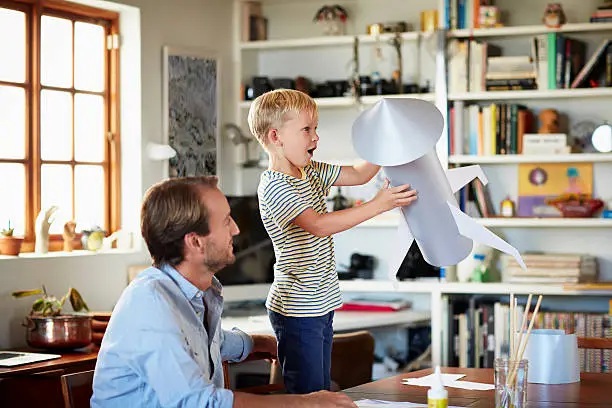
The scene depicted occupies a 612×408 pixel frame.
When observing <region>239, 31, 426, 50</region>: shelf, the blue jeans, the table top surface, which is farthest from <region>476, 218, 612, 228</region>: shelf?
the blue jeans

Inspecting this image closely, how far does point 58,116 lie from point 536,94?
2.25 meters

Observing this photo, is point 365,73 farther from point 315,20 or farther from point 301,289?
point 301,289

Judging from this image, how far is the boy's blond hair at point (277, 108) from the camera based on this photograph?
8.65 feet

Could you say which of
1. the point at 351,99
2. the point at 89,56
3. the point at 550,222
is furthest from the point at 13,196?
the point at 550,222

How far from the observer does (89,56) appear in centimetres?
443

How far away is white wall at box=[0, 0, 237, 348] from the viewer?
3.76 m

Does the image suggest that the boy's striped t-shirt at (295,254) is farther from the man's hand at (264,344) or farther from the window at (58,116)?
the window at (58,116)

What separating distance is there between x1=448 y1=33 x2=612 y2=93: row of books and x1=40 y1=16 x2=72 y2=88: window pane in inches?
72.6

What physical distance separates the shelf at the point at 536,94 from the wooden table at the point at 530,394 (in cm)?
224

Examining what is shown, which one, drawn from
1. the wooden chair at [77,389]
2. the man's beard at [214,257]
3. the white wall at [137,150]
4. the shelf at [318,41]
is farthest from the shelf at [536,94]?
the wooden chair at [77,389]

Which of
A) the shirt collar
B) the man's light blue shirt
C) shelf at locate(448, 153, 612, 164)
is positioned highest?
shelf at locate(448, 153, 612, 164)

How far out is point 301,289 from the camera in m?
2.67

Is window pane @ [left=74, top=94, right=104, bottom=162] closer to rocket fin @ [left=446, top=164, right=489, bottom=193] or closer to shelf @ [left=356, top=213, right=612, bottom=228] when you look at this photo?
shelf @ [left=356, top=213, right=612, bottom=228]

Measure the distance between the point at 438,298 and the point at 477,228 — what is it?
8.21 ft
